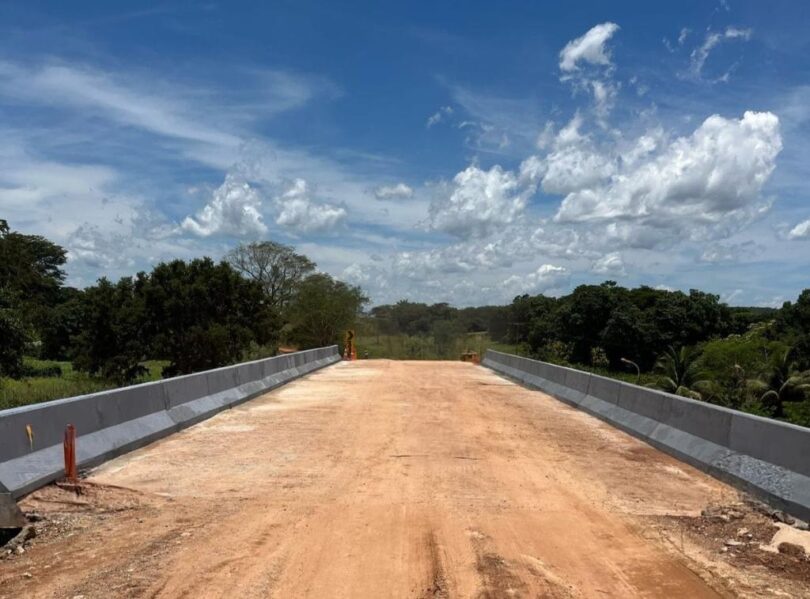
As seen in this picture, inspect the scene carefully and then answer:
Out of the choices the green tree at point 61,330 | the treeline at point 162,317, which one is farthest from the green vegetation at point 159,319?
the green tree at point 61,330

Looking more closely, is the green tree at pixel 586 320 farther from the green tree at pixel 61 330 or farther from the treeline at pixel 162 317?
the green tree at pixel 61 330

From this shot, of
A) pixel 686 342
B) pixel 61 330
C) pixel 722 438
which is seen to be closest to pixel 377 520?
pixel 722 438

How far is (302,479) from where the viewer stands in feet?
29.5

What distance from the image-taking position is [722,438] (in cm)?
974

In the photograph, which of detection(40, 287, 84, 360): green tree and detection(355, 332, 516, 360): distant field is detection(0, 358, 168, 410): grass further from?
detection(355, 332, 516, 360): distant field

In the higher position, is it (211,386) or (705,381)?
(211,386)

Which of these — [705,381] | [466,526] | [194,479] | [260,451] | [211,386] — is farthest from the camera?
[705,381]

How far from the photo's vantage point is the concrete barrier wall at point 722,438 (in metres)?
7.74

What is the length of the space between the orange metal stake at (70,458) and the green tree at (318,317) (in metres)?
47.6

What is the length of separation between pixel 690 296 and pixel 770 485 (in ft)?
220

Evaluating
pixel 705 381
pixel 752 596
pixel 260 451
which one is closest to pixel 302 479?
pixel 260 451

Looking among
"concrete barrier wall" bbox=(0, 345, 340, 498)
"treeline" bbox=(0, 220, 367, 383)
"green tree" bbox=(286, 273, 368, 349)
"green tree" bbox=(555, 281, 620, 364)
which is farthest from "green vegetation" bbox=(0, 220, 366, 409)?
"green tree" bbox=(555, 281, 620, 364)

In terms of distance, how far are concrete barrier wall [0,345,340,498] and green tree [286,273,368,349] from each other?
3934 centimetres

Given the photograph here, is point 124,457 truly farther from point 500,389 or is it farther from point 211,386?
point 500,389
